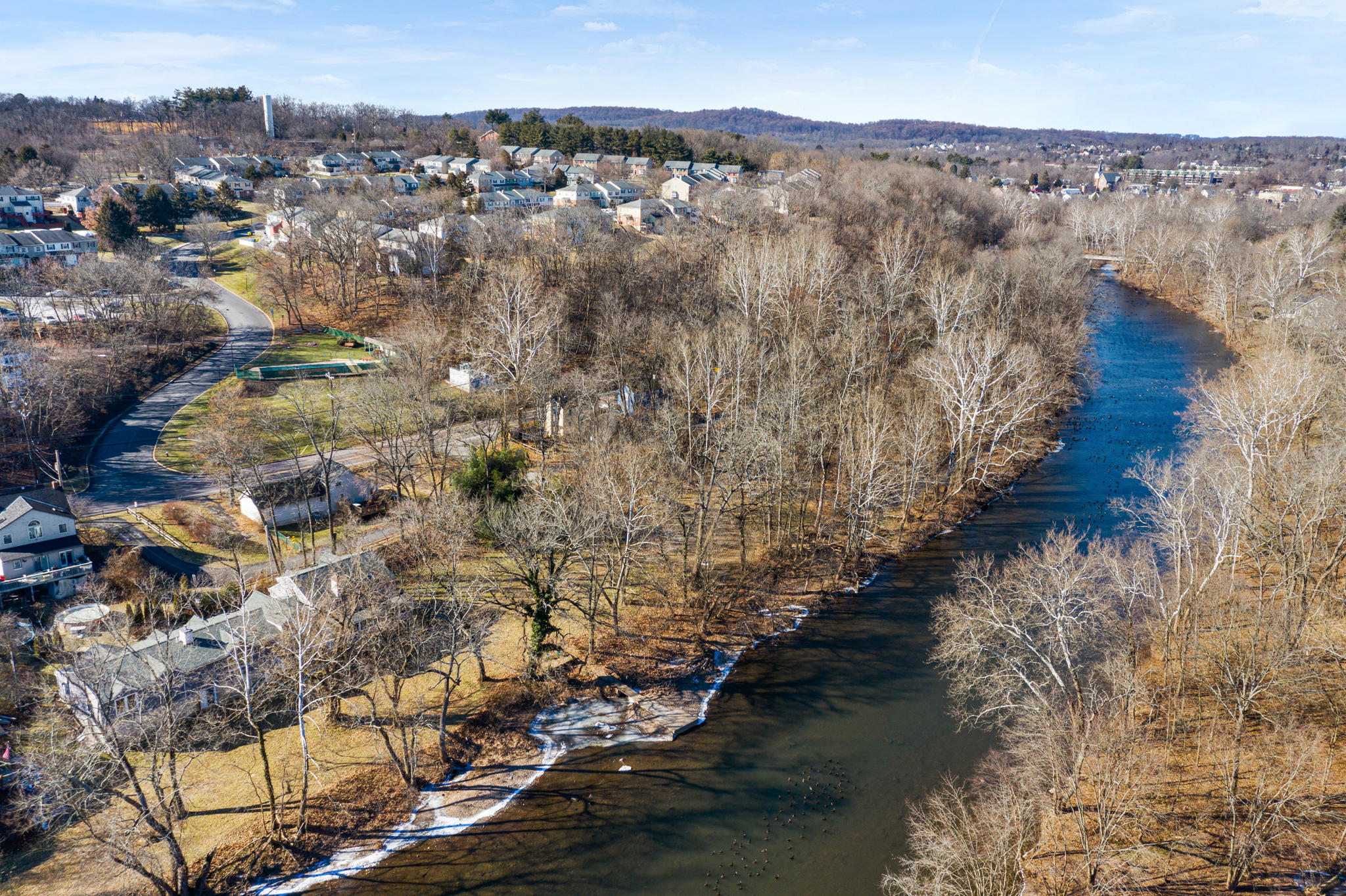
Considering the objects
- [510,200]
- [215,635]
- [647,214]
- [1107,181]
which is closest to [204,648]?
[215,635]

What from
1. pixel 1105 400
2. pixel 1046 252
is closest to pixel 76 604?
pixel 1105 400

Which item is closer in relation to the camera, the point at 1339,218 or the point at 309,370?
the point at 309,370

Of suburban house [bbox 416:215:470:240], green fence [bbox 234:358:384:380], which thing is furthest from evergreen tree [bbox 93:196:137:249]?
green fence [bbox 234:358:384:380]

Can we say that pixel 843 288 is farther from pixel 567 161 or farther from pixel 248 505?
pixel 567 161

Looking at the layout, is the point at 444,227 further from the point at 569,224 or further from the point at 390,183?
the point at 390,183

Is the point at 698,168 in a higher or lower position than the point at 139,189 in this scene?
higher
